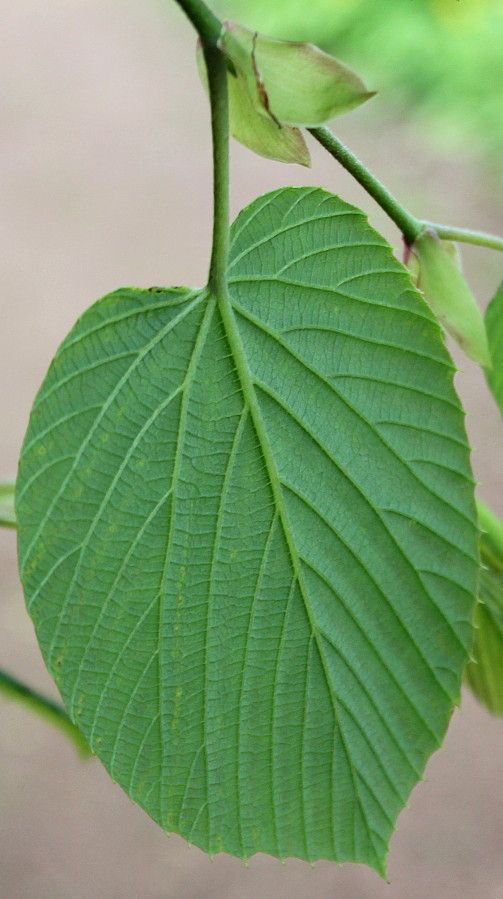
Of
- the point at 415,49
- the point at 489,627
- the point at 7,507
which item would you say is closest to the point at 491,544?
the point at 489,627

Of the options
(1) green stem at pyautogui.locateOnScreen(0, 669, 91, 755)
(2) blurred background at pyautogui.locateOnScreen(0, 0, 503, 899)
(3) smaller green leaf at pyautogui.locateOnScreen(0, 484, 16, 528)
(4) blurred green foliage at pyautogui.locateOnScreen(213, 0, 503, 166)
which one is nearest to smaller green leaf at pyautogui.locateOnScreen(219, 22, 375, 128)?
(3) smaller green leaf at pyautogui.locateOnScreen(0, 484, 16, 528)

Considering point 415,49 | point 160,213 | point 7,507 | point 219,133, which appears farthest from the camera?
point 160,213

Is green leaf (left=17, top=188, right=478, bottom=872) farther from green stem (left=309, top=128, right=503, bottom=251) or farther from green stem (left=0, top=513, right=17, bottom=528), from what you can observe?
green stem (left=0, top=513, right=17, bottom=528)

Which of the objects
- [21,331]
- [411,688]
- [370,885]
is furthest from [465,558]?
[21,331]

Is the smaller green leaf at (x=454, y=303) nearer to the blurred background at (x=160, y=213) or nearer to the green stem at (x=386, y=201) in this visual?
the green stem at (x=386, y=201)

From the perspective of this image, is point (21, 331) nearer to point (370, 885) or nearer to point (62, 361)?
point (370, 885)

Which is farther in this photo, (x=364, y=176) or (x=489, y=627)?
(x=489, y=627)

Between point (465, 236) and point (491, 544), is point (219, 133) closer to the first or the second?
point (465, 236)
